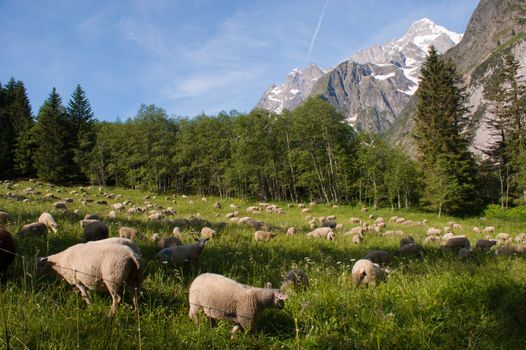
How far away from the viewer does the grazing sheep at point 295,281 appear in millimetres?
5360

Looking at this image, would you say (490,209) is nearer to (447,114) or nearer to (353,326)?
(447,114)

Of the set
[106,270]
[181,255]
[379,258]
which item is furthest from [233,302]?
[379,258]

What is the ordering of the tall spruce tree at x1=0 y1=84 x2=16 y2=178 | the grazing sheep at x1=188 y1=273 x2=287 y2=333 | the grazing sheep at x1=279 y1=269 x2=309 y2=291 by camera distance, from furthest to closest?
the tall spruce tree at x1=0 y1=84 x2=16 y2=178, the grazing sheep at x1=279 y1=269 x2=309 y2=291, the grazing sheep at x1=188 y1=273 x2=287 y2=333

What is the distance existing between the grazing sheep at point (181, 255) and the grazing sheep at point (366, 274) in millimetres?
3172

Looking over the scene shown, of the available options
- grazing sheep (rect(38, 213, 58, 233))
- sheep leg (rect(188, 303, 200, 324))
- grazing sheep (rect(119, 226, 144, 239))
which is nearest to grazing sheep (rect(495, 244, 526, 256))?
sheep leg (rect(188, 303, 200, 324))

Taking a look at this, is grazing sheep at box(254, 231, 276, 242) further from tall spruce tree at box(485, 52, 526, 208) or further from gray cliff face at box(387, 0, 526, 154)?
tall spruce tree at box(485, 52, 526, 208)

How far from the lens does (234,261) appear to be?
6949 millimetres

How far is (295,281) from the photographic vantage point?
570 cm

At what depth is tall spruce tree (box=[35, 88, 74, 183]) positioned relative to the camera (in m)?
48.1

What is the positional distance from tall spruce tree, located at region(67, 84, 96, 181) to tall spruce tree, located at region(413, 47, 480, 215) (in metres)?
48.6

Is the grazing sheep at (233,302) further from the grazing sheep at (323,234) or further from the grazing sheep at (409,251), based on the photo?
the grazing sheep at (323,234)

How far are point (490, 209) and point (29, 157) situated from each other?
219 feet

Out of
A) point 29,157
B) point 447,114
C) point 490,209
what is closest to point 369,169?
point 447,114

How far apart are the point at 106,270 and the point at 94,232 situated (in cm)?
416
